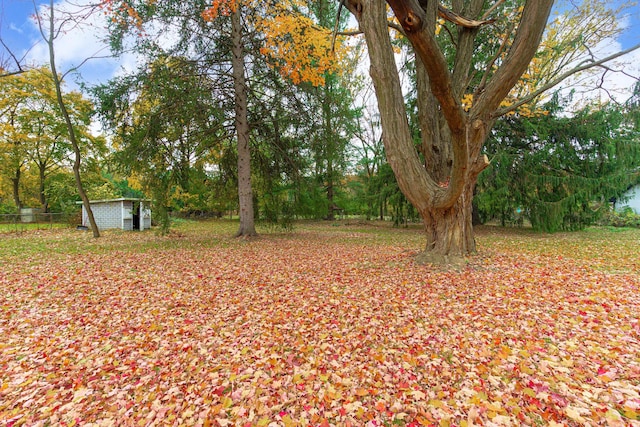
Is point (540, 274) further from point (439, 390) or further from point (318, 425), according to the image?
point (318, 425)

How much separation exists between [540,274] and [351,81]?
1972 centimetres

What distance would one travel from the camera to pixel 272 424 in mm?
1908

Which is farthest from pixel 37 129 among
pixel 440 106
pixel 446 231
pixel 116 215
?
pixel 446 231

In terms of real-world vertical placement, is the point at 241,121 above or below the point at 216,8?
below

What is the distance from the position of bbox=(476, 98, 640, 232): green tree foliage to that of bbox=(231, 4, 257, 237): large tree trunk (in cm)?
910

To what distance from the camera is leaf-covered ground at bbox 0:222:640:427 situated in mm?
2012

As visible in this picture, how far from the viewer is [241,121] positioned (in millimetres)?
9820

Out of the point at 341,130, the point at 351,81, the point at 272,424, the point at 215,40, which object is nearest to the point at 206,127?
the point at 215,40

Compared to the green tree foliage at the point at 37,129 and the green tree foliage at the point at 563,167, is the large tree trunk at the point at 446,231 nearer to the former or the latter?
the green tree foliage at the point at 563,167

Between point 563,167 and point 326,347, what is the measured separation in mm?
13308

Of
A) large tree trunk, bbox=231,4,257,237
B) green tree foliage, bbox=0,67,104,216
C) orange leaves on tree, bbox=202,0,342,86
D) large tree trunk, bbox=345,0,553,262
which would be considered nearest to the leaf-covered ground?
large tree trunk, bbox=345,0,553,262

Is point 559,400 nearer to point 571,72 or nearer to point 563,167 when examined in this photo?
point 571,72

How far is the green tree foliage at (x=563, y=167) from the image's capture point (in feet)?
34.7

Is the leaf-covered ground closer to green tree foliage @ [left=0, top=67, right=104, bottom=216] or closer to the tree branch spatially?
the tree branch
